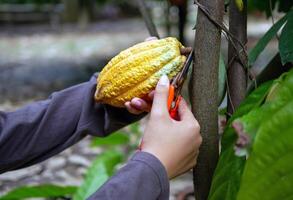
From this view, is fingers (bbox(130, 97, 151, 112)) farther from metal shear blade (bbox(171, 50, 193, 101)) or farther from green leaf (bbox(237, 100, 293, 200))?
green leaf (bbox(237, 100, 293, 200))

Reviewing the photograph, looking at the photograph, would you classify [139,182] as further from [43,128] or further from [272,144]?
[43,128]

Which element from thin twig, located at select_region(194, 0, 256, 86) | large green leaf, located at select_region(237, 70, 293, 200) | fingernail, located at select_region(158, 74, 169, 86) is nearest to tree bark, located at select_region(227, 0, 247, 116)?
thin twig, located at select_region(194, 0, 256, 86)

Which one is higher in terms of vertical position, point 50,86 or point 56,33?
point 50,86

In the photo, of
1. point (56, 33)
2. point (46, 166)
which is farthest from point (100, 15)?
point (46, 166)

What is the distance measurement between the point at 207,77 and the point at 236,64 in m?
0.08

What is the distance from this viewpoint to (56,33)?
9.72 m

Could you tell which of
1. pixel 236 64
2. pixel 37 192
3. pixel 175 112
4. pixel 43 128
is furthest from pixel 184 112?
pixel 37 192

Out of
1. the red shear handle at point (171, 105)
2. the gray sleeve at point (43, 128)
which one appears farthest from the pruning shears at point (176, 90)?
the gray sleeve at point (43, 128)

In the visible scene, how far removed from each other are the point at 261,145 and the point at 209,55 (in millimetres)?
232

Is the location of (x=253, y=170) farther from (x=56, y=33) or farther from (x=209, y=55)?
(x=56, y=33)

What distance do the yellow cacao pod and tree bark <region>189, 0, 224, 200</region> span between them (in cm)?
3

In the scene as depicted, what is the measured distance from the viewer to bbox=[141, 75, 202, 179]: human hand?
2.18 ft

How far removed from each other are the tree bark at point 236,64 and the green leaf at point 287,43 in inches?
2.3

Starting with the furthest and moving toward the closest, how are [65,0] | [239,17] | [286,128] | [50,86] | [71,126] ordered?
[65,0] < [50,86] < [71,126] < [239,17] < [286,128]
